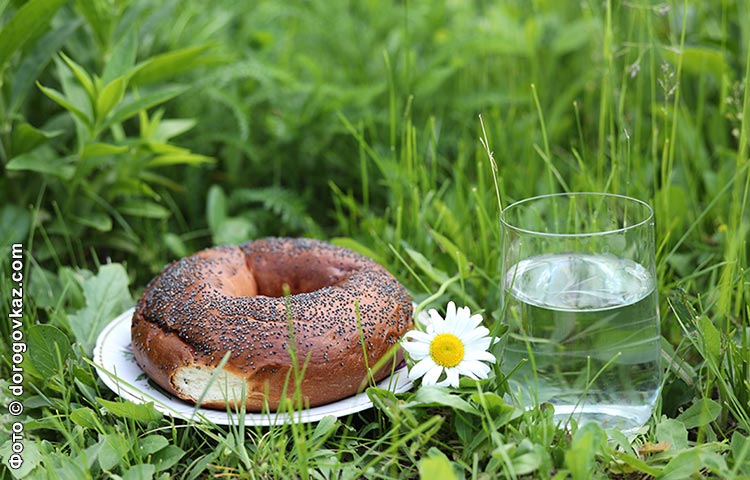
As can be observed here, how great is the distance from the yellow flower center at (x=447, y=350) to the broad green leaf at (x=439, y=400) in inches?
2.9

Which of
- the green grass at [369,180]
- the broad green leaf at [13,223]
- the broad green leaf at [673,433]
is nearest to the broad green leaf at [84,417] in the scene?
the green grass at [369,180]

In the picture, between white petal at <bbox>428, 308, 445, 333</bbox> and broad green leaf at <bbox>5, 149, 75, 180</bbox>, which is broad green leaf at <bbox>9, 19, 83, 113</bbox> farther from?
white petal at <bbox>428, 308, 445, 333</bbox>

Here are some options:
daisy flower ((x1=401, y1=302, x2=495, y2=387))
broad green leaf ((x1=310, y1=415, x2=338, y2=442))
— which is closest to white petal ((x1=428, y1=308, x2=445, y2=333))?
daisy flower ((x1=401, y1=302, x2=495, y2=387))

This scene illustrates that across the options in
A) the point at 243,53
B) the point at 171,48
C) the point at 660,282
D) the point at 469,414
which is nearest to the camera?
the point at 469,414

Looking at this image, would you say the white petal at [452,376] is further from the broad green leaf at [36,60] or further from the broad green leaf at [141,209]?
the broad green leaf at [36,60]

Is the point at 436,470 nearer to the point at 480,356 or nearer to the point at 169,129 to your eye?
the point at 480,356

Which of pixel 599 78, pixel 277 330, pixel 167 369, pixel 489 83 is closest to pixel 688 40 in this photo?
pixel 599 78

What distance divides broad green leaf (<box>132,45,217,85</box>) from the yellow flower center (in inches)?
50.4

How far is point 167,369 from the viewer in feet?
5.88

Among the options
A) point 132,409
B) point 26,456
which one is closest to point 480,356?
point 132,409

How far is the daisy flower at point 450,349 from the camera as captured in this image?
1.71 metres

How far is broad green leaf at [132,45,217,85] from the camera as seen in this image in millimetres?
2557

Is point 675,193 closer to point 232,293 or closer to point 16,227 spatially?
point 232,293

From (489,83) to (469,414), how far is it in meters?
2.15
